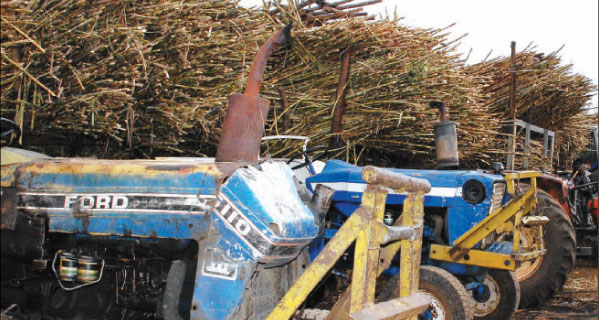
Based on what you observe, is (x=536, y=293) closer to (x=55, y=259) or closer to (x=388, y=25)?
(x=388, y=25)

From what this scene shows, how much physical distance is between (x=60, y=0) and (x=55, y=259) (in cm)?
148

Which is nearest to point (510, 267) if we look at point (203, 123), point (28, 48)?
point (203, 123)

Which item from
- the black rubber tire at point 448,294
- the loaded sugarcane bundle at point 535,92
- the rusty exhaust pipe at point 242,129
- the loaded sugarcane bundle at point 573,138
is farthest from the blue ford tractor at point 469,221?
the loaded sugarcane bundle at point 573,138

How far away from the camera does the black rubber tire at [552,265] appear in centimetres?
619

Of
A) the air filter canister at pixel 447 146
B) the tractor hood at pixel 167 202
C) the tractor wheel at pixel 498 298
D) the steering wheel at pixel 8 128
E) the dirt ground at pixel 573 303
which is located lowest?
the dirt ground at pixel 573 303

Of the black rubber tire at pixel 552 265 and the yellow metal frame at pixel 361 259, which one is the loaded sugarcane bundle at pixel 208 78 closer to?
the black rubber tire at pixel 552 265

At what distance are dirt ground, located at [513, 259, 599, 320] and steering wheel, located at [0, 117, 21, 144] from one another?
4.52m

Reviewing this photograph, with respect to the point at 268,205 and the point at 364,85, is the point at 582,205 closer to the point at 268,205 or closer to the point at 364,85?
the point at 364,85

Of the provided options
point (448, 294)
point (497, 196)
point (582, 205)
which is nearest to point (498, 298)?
point (497, 196)

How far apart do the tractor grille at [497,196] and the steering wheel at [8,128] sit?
354 cm

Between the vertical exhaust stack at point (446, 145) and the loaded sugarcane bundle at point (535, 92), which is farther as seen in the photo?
the loaded sugarcane bundle at point (535, 92)

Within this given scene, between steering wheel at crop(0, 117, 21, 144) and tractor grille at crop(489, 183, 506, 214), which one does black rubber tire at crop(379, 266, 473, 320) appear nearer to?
tractor grille at crop(489, 183, 506, 214)

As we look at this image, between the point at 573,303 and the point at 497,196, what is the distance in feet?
7.02

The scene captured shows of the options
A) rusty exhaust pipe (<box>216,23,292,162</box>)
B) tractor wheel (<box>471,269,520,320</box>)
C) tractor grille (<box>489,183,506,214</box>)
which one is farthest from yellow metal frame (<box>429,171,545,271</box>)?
rusty exhaust pipe (<box>216,23,292,162</box>)
